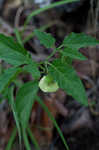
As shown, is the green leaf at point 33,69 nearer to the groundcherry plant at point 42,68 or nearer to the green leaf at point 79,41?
the groundcherry plant at point 42,68

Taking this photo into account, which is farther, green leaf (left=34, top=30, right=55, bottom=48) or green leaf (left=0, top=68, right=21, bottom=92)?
green leaf (left=34, top=30, right=55, bottom=48)

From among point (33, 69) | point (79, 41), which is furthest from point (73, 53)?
point (33, 69)

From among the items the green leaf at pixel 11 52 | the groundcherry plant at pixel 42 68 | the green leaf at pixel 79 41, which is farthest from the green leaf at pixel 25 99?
the green leaf at pixel 79 41

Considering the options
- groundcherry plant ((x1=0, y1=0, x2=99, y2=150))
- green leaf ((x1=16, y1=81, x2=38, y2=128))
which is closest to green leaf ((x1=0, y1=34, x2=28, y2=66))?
groundcherry plant ((x1=0, y1=0, x2=99, y2=150))

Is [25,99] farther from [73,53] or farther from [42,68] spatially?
[73,53]

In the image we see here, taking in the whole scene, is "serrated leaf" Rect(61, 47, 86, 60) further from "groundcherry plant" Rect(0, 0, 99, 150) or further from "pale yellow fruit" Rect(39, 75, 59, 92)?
"pale yellow fruit" Rect(39, 75, 59, 92)

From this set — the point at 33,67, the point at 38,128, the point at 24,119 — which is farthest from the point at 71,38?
the point at 38,128

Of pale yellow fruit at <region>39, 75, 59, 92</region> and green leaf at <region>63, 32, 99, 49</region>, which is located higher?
green leaf at <region>63, 32, 99, 49</region>

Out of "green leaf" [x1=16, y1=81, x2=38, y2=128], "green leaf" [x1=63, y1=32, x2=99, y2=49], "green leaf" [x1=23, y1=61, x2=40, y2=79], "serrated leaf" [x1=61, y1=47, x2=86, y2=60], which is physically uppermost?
"green leaf" [x1=63, y1=32, x2=99, y2=49]
